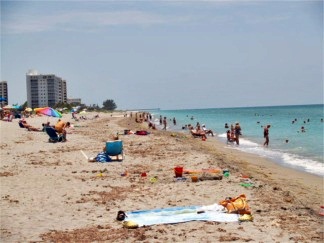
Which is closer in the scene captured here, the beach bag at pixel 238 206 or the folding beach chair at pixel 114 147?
the beach bag at pixel 238 206

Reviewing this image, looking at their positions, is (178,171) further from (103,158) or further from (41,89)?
(41,89)

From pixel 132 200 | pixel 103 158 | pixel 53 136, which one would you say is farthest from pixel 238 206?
pixel 53 136

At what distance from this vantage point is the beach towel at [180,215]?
23.0 feet

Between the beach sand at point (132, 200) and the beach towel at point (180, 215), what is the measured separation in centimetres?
18

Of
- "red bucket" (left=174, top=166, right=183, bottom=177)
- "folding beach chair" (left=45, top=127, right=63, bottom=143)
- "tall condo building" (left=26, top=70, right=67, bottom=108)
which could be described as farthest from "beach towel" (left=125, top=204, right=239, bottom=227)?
"tall condo building" (left=26, top=70, right=67, bottom=108)

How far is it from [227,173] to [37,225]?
610cm

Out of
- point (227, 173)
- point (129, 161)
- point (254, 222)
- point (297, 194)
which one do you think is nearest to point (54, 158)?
point (129, 161)

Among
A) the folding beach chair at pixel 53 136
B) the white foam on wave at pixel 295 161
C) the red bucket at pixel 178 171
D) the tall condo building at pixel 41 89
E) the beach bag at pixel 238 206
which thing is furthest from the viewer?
the tall condo building at pixel 41 89

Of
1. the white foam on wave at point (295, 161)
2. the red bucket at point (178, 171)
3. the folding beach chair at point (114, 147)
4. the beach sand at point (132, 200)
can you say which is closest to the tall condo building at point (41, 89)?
the white foam on wave at point (295, 161)

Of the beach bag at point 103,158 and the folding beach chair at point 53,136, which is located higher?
the folding beach chair at point 53,136

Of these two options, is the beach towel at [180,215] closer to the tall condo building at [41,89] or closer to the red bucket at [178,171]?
the red bucket at [178,171]

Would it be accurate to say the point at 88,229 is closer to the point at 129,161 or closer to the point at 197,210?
the point at 197,210

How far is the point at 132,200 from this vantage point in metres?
Answer: 8.73

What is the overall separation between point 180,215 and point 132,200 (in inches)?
66.5
